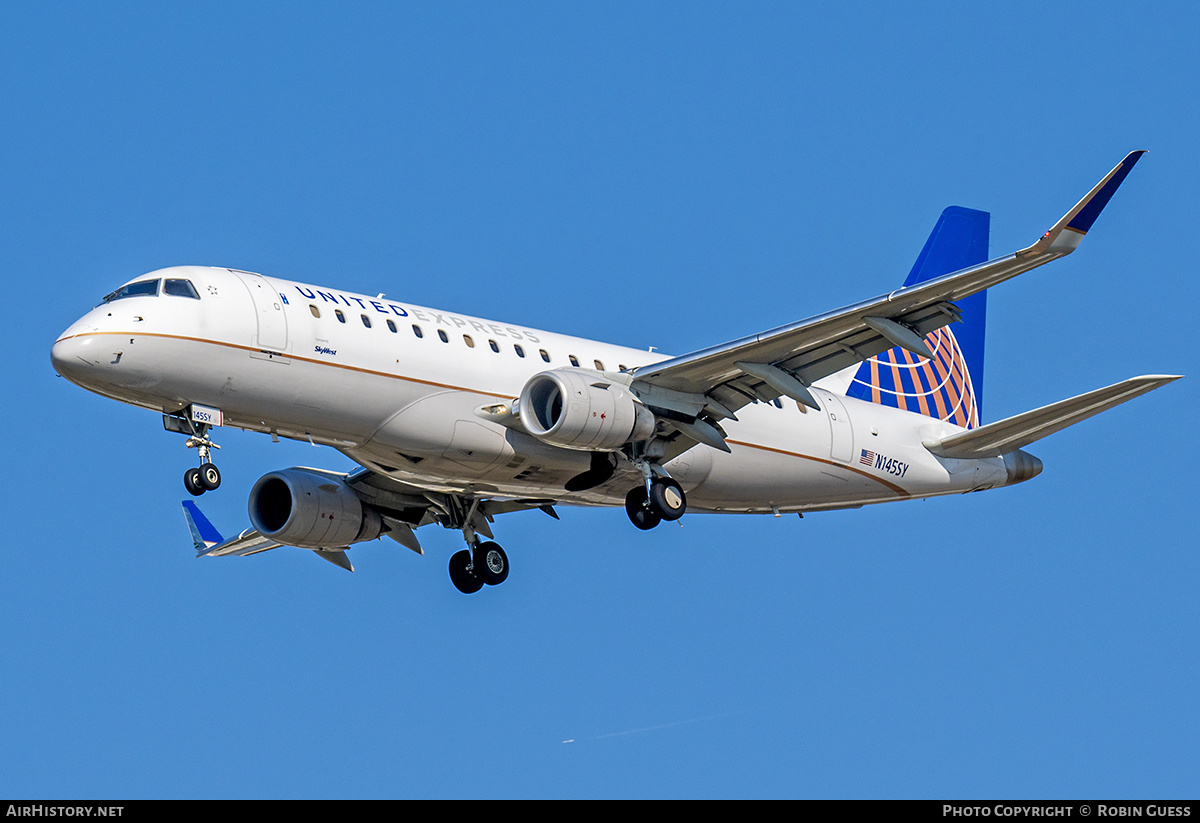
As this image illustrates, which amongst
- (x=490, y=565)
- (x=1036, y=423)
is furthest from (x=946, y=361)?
(x=490, y=565)

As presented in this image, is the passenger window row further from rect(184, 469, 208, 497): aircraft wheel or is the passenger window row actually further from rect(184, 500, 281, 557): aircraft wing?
rect(184, 500, 281, 557): aircraft wing

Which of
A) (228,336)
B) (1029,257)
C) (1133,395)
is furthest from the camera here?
(1133,395)

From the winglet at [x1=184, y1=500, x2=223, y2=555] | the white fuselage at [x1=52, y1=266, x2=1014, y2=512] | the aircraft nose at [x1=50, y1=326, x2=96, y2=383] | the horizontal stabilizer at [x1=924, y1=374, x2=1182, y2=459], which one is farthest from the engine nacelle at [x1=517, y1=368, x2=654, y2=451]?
the winglet at [x1=184, y1=500, x2=223, y2=555]

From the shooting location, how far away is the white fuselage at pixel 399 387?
2891 centimetres

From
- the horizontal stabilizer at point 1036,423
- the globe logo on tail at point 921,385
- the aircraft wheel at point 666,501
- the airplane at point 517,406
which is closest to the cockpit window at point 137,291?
the airplane at point 517,406

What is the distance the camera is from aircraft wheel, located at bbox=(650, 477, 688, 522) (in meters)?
32.6

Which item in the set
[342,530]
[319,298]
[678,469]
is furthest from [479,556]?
[319,298]

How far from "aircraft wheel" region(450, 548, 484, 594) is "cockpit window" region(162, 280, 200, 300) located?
987 centimetres

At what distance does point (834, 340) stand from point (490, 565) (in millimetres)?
9865

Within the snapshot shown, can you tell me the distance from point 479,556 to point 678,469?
540 cm

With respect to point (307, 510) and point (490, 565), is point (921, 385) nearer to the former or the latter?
point (490, 565)
